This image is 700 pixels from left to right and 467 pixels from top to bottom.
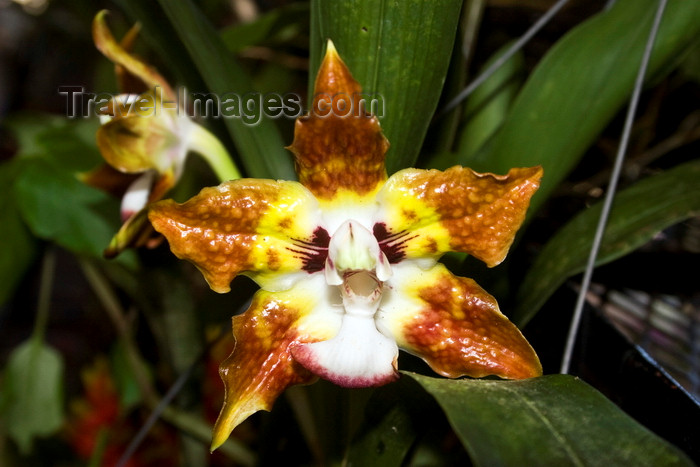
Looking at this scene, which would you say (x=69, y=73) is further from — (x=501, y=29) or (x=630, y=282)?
(x=630, y=282)

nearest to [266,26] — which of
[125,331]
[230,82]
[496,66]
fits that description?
[230,82]

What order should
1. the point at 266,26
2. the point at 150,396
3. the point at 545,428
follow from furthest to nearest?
the point at 150,396 < the point at 266,26 < the point at 545,428

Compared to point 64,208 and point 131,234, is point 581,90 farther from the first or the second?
point 64,208

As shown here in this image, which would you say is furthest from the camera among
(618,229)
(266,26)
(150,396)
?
(150,396)

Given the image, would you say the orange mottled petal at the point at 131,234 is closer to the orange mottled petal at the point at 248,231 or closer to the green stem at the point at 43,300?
the orange mottled petal at the point at 248,231

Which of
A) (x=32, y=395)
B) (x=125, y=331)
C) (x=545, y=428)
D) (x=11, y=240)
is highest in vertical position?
(x=545, y=428)

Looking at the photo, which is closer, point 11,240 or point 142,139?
point 142,139
